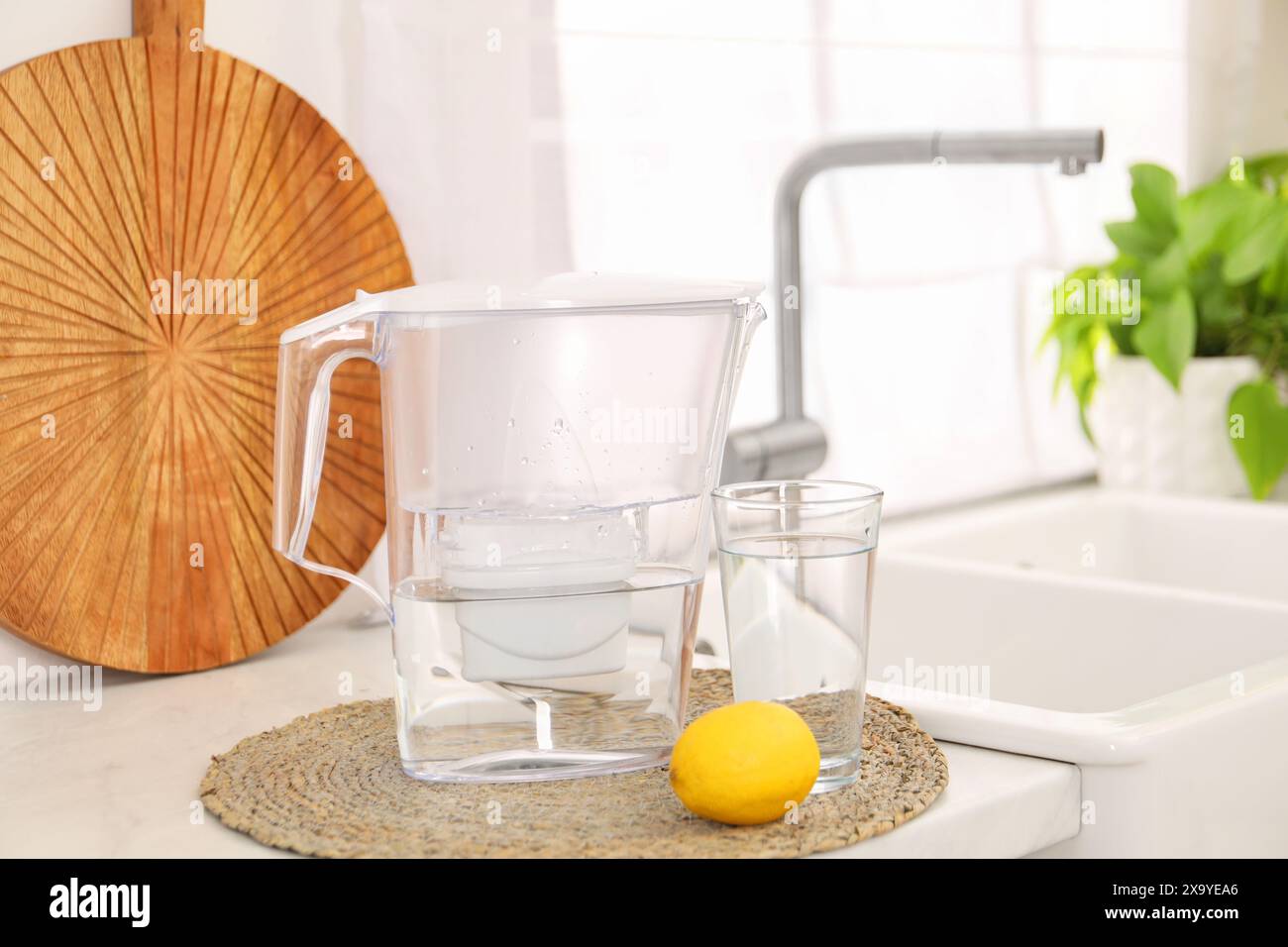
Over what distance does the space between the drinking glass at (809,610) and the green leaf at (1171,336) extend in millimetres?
877

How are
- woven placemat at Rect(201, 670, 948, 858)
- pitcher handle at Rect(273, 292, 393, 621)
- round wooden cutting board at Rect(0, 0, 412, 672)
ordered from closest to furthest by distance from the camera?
woven placemat at Rect(201, 670, 948, 858) < pitcher handle at Rect(273, 292, 393, 621) < round wooden cutting board at Rect(0, 0, 412, 672)

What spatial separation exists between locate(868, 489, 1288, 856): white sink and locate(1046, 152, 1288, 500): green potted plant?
0.06m

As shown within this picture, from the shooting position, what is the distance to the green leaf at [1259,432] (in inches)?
59.4

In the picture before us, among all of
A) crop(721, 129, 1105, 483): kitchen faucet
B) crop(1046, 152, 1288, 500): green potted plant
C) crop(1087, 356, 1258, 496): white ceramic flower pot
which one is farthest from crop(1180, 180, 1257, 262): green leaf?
crop(721, 129, 1105, 483): kitchen faucet

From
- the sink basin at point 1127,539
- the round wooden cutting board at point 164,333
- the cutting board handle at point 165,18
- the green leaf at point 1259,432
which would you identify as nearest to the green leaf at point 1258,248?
the green leaf at point 1259,432

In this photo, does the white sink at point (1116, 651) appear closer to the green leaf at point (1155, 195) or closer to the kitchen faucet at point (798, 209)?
the kitchen faucet at point (798, 209)

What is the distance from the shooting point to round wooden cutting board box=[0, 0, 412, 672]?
2.90ft

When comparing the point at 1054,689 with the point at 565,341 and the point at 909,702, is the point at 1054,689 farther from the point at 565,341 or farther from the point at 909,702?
the point at 565,341

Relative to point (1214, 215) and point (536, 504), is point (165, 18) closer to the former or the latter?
point (536, 504)

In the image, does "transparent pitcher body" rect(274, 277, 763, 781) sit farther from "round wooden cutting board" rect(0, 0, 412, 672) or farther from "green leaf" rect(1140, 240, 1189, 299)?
"green leaf" rect(1140, 240, 1189, 299)

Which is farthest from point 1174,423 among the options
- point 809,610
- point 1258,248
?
point 809,610

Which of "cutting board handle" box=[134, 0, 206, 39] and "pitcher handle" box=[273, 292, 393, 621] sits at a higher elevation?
"cutting board handle" box=[134, 0, 206, 39]

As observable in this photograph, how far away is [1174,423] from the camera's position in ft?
5.08

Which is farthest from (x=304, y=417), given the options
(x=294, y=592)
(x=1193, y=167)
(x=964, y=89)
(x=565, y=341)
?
(x=1193, y=167)
